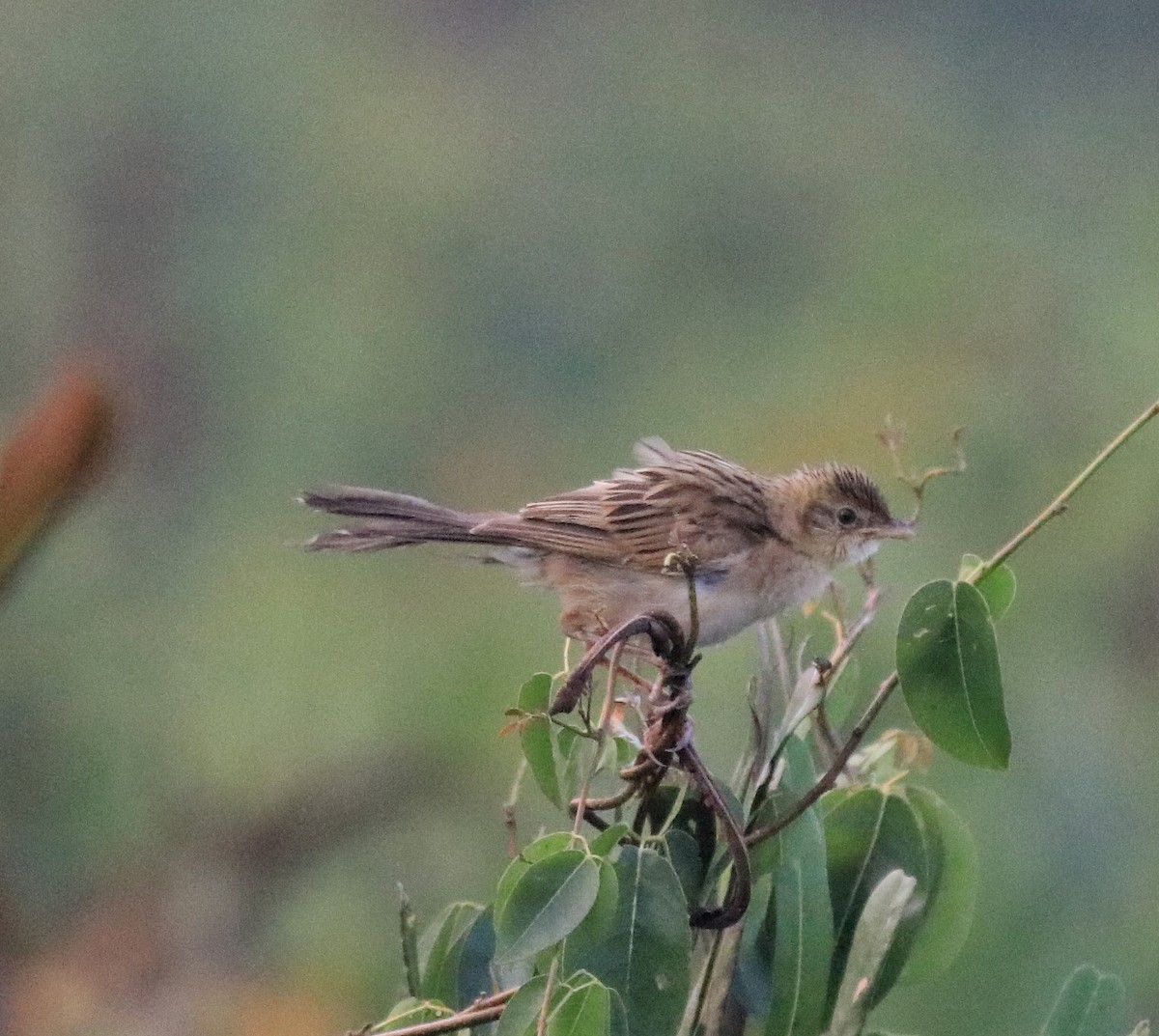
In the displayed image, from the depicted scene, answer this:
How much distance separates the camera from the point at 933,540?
6.95ft

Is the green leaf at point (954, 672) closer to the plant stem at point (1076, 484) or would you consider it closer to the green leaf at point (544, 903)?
the plant stem at point (1076, 484)

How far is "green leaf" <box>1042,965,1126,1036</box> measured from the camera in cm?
81

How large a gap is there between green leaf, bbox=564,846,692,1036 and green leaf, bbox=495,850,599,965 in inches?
1.4

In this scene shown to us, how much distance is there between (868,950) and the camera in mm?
763

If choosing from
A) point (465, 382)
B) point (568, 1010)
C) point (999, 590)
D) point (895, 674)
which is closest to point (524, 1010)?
point (568, 1010)

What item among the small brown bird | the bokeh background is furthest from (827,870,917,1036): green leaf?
the bokeh background

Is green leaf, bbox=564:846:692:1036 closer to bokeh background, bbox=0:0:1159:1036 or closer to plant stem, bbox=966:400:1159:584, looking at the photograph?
plant stem, bbox=966:400:1159:584

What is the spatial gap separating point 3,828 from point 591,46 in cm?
183

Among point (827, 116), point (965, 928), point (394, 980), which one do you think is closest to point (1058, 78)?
point (827, 116)

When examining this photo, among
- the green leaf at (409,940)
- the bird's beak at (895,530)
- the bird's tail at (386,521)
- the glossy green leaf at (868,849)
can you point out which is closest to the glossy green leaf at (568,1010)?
the green leaf at (409,940)

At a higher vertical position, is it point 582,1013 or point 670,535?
point 670,535

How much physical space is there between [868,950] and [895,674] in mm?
158

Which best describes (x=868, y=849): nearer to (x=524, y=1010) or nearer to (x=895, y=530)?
(x=524, y=1010)

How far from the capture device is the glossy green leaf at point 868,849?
0.84 metres
